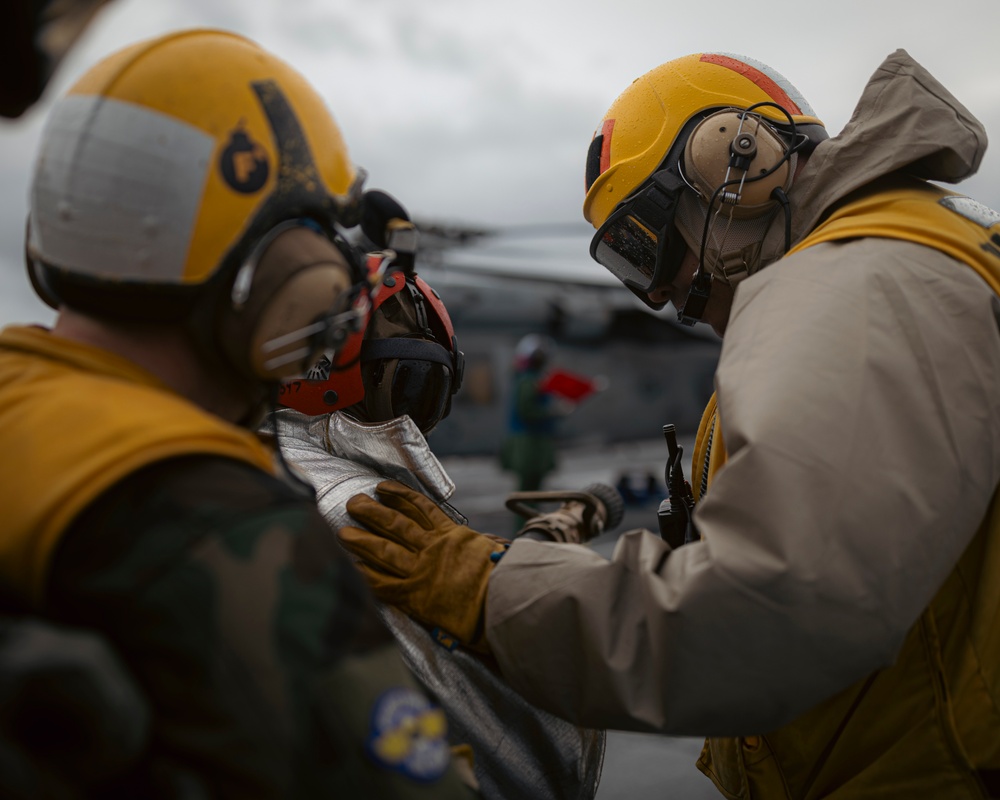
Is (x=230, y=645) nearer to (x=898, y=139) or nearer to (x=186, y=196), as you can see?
(x=186, y=196)

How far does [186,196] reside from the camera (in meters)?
0.94

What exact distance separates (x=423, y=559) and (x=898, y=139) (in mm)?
1243

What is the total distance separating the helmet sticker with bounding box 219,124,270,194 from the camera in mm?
955

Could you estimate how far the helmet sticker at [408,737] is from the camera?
2.59 ft

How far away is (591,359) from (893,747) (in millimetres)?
11986

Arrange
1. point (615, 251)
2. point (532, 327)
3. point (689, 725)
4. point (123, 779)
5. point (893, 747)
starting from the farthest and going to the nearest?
point (532, 327), point (615, 251), point (893, 747), point (689, 725), point (123, 779)

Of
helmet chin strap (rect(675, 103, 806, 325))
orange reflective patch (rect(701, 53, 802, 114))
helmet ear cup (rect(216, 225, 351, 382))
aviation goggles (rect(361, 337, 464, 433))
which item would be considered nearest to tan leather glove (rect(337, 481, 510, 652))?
aviation goggles (rect(361, 337, 464, 433))

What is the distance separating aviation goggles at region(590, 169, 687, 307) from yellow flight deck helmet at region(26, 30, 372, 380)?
1.10 metres

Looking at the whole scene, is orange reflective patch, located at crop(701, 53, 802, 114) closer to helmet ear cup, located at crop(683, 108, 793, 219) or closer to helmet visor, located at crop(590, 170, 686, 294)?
helmet ear cup, located at crop(683, 108, 793, 219)

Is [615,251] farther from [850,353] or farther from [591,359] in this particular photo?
[591,359]

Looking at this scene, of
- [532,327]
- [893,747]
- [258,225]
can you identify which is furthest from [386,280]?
[532,327]

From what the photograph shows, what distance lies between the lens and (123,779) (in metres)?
0.74

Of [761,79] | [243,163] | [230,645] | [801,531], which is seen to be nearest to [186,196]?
[243,163]

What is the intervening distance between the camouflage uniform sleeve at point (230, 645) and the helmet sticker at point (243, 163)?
37 cm
